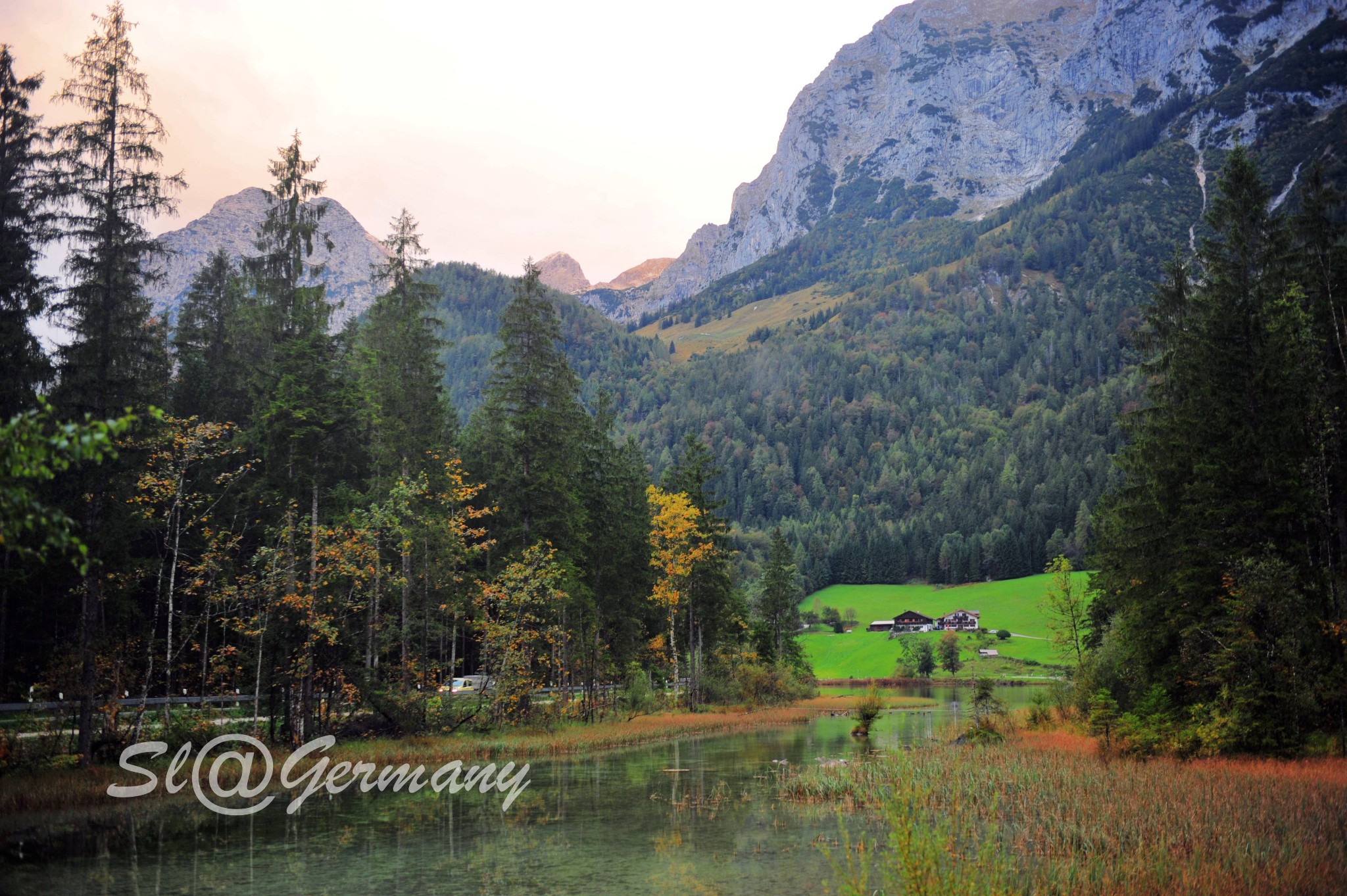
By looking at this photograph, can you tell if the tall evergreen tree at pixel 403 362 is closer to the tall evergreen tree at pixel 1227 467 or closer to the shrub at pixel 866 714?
the shrub at pixel 866 714

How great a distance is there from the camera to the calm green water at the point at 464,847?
1487cm

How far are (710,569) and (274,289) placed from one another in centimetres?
3399

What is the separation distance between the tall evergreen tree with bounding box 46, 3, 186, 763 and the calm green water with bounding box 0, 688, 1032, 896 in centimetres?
867

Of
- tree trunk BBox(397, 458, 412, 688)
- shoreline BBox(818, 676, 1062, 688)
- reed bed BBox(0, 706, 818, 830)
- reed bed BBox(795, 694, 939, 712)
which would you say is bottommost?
shoreline BBox(818, 676, 1062, 688)

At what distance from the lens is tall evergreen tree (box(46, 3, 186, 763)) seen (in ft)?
81.4

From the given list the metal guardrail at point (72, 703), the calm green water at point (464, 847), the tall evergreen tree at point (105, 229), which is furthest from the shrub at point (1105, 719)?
the tall evergreen tree at point (105, 229)

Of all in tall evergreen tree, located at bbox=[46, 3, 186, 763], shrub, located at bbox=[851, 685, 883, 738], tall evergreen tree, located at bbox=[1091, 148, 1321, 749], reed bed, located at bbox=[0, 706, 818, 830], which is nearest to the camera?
reed bed, located at bbox=[0, 706, 818, 830]

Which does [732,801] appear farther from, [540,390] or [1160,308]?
[1160,308]

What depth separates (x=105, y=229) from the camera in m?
25.6

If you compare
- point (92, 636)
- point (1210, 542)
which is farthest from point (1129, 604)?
point (92, 636)

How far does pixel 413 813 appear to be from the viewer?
883 inches

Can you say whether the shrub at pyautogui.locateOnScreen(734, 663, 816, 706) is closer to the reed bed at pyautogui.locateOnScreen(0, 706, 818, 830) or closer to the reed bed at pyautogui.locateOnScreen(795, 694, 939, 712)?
the reed bed at pyautogui.locateOnScreen(795, 694, 939, 712)

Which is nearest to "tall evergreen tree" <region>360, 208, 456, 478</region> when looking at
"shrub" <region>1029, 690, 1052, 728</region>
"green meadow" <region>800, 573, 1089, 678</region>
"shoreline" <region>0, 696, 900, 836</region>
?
"shoreline" <region>0, 696, 900, 836</region>

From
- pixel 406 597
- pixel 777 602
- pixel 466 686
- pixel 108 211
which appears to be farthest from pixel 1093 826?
pixel 777 602
